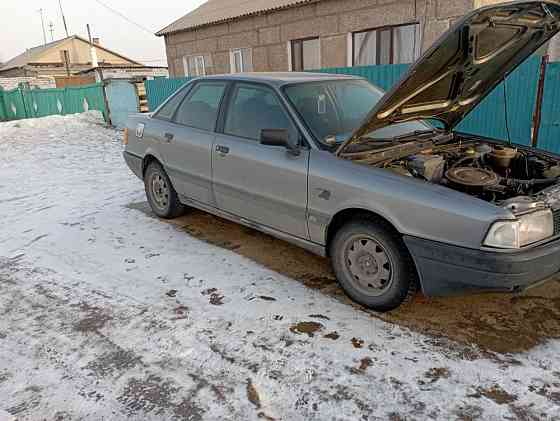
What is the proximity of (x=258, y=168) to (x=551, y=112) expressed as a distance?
4.51 m

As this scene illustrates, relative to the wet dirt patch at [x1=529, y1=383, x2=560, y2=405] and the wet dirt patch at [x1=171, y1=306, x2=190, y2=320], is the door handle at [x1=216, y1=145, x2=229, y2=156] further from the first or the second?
the wet dirt patch at [x1=529, y1=383, x2=560, y2=405]

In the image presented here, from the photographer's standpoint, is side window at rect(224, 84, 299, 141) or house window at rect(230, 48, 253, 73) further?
house window at rect(230, 48, 253, 73)

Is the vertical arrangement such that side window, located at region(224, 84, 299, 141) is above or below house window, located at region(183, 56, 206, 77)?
below

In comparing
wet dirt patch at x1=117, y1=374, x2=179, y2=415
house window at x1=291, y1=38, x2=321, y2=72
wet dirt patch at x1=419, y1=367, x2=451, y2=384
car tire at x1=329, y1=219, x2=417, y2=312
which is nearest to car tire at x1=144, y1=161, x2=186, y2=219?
car tire at x1=329, y1=219, x2=417, y2=312

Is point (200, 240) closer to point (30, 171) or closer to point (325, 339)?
point (325, 339)

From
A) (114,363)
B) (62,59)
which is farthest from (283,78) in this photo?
(62,59)

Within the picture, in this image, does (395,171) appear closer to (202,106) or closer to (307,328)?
(307,328)

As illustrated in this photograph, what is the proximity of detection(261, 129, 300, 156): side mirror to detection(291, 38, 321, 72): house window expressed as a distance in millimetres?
9868

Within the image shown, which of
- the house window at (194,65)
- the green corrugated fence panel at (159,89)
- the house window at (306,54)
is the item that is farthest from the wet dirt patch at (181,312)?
the house window at (194,65)

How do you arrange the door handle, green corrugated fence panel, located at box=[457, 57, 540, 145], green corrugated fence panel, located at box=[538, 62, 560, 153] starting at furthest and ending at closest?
green corrugated fence panel, located at box=[457, 57, 540, 145], green corrugated fence panel, located at box=[538, 62, 560, 153], the door handle

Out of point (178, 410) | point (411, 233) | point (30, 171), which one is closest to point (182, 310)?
point (178, 410)

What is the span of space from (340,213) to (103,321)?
1.89 meters

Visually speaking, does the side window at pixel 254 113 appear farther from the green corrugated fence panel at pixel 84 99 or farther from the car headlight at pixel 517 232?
the green corrugated fence panel at pixel 84 99

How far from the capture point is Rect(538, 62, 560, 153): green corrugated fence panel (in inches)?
227
